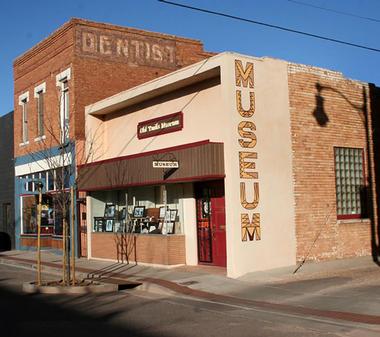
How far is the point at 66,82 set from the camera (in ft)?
75.7

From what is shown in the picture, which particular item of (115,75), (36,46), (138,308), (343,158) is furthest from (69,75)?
(138,308)

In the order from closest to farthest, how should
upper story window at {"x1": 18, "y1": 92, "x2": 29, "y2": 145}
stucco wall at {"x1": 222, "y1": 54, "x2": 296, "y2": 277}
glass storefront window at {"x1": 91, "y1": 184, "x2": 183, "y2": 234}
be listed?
stucco wall at {"x1": 222, "y1": 54, "x2": 296, "y2": 277}
glass storefront window at {"x1": 91, "y1": 184, "x2": 183, "y2": 234}
upper story window at {"x1": 18, "y1": 92, "x2": 29, "y2": 145}

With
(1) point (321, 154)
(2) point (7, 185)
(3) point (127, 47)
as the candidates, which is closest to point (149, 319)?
(1) point (321, 154)

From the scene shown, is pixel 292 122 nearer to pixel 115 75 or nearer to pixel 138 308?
pixel 138 308

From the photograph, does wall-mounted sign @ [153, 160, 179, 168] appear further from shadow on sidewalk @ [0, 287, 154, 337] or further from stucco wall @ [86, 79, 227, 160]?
shadow on sidewalk @ [0, 287, 154, 337]

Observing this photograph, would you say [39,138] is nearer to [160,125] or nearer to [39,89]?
[39,89]

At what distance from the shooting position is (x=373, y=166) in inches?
731

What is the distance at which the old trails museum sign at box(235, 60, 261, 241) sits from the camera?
14633 mm

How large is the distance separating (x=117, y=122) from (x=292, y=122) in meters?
7.45

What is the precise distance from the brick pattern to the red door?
68 centimetres

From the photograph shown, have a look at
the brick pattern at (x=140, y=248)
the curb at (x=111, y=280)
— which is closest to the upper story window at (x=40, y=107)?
the brick pattern at (x=140, y=248)

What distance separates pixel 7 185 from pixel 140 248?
13417mm

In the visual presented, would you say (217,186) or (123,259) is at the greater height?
(217,186)

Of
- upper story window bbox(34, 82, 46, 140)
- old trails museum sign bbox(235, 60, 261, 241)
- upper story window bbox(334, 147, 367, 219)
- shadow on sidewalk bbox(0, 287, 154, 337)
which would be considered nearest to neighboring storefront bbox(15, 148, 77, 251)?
upper story window bbox(34, 82, 46, 140)
